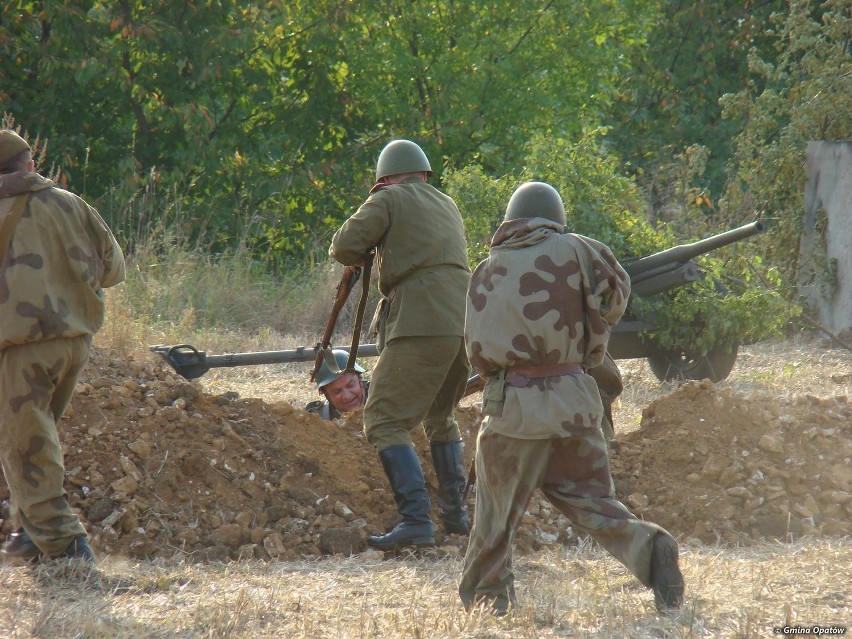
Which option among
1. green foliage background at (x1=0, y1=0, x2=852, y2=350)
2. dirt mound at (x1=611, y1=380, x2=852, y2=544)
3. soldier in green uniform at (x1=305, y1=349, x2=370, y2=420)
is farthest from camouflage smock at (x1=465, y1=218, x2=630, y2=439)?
green foliage background at (x1=0, y1=0, x2=852, y2=350)

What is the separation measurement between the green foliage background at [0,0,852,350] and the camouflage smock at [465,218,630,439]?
7.89m

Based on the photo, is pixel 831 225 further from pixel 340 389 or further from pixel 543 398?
pixel 543 398

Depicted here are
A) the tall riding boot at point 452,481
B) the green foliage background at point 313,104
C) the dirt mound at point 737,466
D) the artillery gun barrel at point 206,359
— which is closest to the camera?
the tall riding boot at point 452,481

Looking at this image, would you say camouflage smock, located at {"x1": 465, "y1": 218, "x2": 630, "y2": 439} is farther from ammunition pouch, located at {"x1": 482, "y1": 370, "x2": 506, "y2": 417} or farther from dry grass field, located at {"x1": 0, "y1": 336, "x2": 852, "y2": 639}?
dry grass field, located at {"x1": 0, "y1": 336, "x2": 852, "y2": 639}

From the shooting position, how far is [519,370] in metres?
4.29

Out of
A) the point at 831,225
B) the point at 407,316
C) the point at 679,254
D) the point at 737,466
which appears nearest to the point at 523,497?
the point at 407,316

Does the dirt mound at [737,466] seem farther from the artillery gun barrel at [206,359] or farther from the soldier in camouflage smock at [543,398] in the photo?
the artillery gun barrel at [206,359]

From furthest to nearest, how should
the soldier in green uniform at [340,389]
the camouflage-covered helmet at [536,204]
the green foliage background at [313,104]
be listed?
the green foliage background at [313,104], the soldier in green uniform at [340,389], the camouflage-covered helmet at [536,204]

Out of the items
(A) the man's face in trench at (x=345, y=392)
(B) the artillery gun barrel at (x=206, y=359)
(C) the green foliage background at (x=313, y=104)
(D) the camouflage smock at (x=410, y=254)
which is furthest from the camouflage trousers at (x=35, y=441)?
(C) the green foliage background at (x=313, y=104)

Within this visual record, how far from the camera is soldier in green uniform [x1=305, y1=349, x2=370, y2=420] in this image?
7.01 m

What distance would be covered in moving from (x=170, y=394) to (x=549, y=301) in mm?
3142

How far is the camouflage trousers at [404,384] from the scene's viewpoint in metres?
5.55

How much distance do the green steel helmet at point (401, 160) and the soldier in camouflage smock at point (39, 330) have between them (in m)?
1.53

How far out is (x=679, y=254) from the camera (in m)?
8.59
